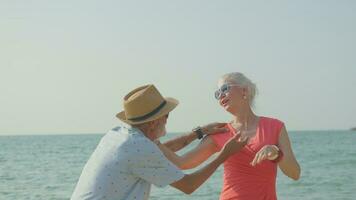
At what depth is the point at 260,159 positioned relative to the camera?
448 cm

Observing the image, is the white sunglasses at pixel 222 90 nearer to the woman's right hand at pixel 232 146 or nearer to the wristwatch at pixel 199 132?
the wristwatch at pixel 199 132

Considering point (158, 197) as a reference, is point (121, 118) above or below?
above

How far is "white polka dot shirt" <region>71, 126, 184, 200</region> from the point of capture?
3.77 m

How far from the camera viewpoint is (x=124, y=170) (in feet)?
12.4

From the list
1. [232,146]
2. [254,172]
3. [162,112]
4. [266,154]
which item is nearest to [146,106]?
[162,112]

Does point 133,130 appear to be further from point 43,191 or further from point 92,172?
point 43,191

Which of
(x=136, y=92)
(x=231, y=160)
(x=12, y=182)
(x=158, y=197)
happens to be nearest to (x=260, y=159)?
(x=231, y=160)

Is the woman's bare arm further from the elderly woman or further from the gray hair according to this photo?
the gray hair

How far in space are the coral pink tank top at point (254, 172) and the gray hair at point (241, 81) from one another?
0.22 m

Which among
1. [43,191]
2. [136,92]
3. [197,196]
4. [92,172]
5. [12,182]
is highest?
[136,92]

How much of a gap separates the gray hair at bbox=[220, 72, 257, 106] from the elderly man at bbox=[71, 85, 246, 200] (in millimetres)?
934

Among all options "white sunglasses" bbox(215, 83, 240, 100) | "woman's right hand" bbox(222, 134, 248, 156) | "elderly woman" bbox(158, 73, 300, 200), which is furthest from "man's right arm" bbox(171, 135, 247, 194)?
"white sunglasses" bbox(215, 83, 240, 100)

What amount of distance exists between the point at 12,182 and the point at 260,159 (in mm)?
24022

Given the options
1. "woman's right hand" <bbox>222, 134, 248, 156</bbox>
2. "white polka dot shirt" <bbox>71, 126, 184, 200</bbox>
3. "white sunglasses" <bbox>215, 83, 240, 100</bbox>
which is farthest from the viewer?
"white sunglasses" <bbox>215, 83, 240, 100</bbox>
